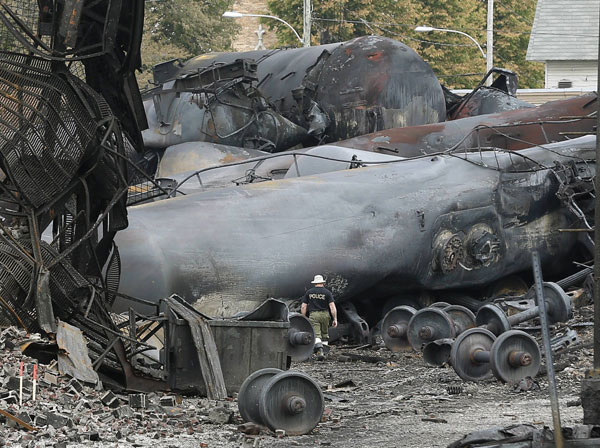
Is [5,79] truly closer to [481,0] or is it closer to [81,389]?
[81,389]

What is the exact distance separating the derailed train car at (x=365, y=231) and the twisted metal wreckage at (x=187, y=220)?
0.03 m

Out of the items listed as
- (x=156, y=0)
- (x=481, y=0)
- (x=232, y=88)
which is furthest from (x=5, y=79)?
(x=481, y=0)

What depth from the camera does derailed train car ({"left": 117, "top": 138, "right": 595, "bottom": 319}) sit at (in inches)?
689

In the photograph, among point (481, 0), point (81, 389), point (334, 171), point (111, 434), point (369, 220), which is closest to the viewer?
point (111, 434)

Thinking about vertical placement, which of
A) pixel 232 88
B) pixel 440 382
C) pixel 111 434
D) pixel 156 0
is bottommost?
pixel 440 382

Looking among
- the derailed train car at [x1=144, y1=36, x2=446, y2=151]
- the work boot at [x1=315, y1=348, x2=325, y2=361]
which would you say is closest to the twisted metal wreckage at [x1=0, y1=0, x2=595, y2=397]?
the derailed train car at [x1=144, y1=36, x2=446, y2=151]

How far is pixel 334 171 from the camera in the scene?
21.3 meters

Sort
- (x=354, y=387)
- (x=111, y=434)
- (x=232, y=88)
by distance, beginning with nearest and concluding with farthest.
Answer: (x=111, y=434)
(x=354, y=387)
(x=232, y=88)

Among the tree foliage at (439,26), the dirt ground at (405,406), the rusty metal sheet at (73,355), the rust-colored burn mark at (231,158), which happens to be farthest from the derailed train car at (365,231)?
the tree foliage at (439,26)

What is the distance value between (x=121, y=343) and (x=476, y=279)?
8.95 metres

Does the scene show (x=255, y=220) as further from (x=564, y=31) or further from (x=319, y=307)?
(x=564, y=31)

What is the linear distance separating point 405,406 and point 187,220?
254 inches

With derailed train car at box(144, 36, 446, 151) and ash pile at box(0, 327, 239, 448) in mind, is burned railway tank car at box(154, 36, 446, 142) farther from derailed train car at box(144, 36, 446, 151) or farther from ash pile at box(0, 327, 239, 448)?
ash pile at box(0, 327, 239, 448)

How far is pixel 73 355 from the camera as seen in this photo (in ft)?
37.8
